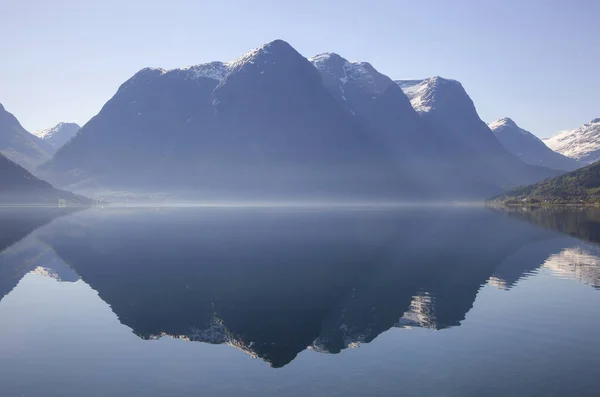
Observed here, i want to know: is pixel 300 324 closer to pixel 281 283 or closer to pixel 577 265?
pixel 281 283

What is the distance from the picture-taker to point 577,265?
84.3m

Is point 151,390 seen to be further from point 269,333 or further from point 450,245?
point 450,245

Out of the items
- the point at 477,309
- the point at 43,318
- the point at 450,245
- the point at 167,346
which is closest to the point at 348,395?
the point at 167,346

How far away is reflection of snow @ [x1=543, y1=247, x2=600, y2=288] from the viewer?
73050mm

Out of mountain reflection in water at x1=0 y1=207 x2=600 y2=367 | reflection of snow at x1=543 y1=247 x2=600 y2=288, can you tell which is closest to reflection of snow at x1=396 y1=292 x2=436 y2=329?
mountain reflection in water at x1=0 y1=207 x2=600 y2=367

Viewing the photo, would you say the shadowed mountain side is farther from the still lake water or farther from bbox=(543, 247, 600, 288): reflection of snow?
bbox=(543, 247, 600, 288): reflection of snow

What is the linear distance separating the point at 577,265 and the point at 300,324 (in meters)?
59.9

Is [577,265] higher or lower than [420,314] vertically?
higher

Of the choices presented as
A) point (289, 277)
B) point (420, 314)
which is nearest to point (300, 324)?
point (420, 314)

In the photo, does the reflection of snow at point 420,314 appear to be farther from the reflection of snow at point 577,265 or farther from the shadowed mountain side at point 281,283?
the reflection of snow at point 577,265

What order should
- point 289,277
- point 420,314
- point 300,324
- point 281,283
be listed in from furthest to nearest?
1. point 289,277
2. point 281,283
3. point 420,314
4. point 300,324

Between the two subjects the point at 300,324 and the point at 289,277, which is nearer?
the point at 300,324

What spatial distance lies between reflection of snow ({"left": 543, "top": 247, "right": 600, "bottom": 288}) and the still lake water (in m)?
0.36

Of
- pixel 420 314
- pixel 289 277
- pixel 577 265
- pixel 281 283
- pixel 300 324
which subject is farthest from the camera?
pixel 577 265
